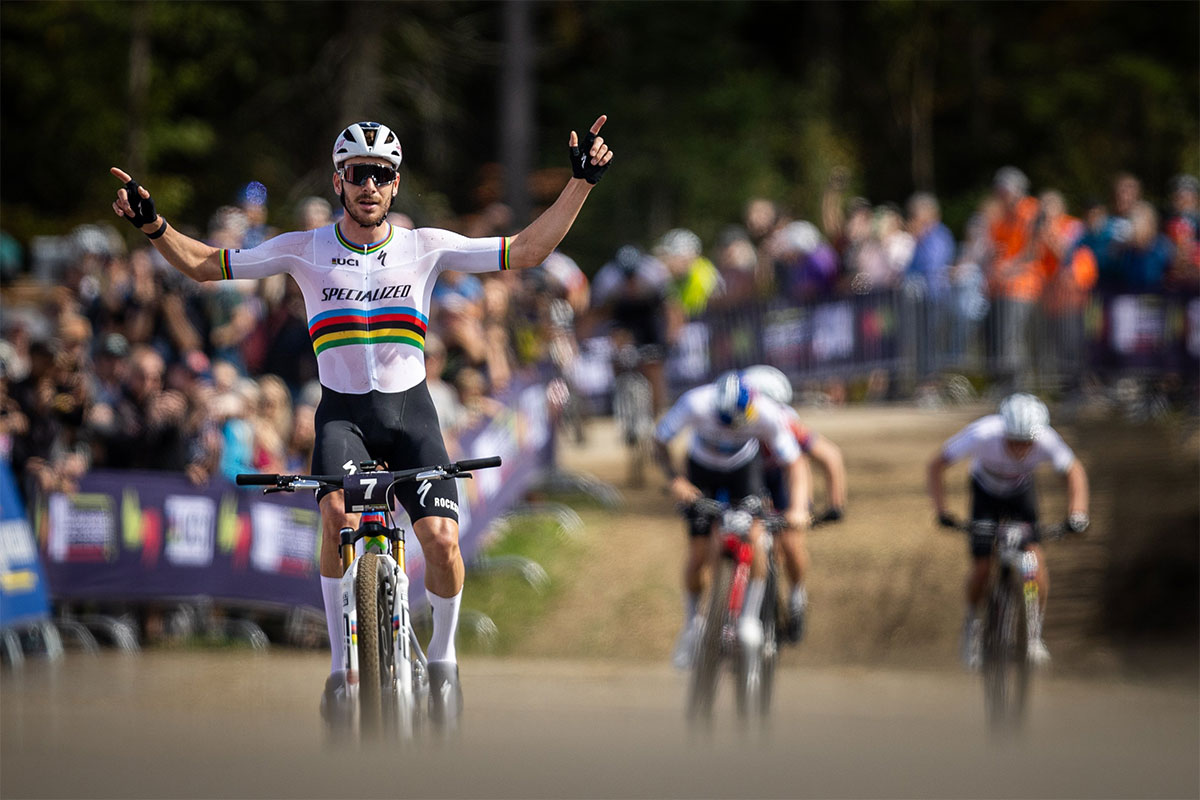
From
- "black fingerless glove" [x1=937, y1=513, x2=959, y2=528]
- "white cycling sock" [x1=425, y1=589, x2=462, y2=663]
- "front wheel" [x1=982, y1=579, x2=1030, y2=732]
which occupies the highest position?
"black fingerless glove" [x1=937, y1=513, x2=959, y2=528]

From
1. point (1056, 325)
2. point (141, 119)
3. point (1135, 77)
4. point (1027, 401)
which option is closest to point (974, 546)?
point (1027, 401)

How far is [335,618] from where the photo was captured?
814 cm

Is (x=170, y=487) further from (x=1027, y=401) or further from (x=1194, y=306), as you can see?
(x=1194, y=306)

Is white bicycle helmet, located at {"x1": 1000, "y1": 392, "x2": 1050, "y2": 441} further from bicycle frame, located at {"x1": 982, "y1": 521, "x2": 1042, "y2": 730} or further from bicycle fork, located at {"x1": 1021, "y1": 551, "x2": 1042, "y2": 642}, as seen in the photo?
bicycle fork, located at {"x1": 1021, "y1": 551, "x2": 1042, "y2": 642}

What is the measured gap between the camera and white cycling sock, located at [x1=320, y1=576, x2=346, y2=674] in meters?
8.05

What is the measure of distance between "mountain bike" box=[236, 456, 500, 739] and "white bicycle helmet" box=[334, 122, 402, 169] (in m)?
1.35

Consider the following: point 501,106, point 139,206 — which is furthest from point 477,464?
point 501,106

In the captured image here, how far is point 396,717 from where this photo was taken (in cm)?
775

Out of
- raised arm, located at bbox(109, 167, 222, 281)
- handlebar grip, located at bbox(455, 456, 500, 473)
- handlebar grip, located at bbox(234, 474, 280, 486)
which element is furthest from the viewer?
raised arm, located at bbox(109, 167, 222, 281)

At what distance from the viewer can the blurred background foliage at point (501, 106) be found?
97.7 ft

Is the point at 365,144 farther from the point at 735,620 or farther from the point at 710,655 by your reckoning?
the point at 710,655

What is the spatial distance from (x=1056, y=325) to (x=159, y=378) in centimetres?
977

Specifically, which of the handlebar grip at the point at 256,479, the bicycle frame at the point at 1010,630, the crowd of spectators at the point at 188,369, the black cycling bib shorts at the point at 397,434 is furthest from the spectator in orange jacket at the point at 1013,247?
the handlebar grip at the point at 256,479

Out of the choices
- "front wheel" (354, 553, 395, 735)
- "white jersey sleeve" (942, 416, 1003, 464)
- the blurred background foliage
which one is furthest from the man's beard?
the blurred background foliage
